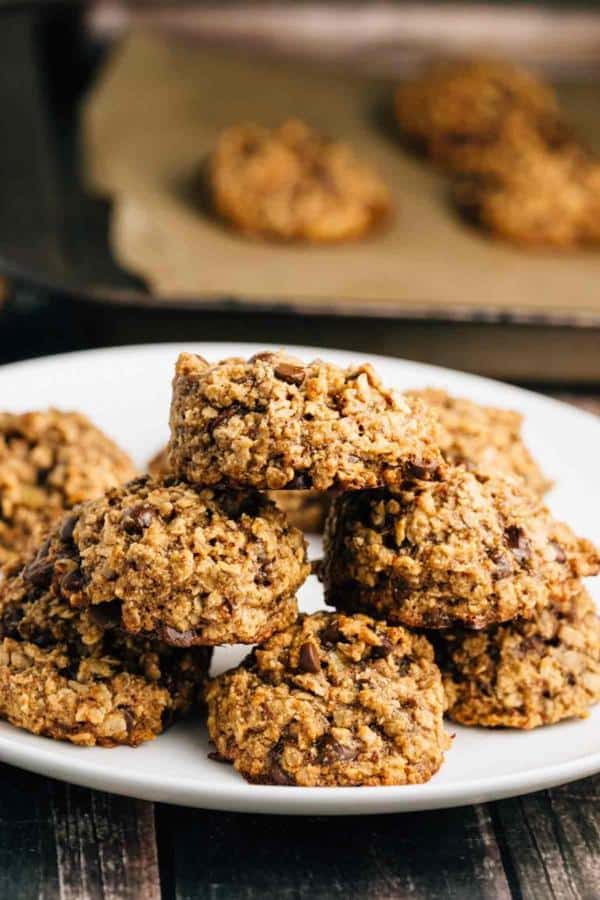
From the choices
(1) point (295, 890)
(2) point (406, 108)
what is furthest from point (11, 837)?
(2) point (406, 108)

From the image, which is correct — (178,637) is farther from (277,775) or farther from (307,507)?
(307,507)

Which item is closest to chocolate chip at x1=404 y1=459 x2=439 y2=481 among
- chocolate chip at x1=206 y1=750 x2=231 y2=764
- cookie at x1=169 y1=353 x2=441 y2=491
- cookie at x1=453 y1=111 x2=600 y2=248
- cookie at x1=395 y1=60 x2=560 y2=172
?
cookie at x1=169 y1=353 x2=441 y2=491

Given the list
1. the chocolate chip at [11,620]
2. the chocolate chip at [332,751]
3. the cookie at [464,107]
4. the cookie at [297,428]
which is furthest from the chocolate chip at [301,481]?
the cookie at [464,107]

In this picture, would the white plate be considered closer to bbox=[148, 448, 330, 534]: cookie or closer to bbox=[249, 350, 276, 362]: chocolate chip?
bbox=[148, 448, 330, 534]: cookie

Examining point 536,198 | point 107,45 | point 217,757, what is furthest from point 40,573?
point 107,45

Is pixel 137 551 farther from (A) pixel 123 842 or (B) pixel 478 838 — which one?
(B) pixel 478 838
